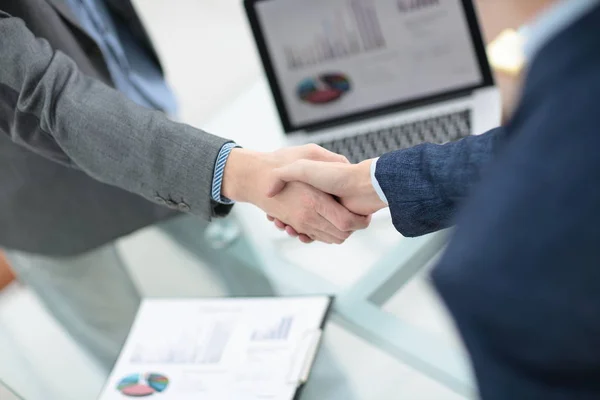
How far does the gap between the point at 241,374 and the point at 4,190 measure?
0.63m

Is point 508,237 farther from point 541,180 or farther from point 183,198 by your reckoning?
point 183,198

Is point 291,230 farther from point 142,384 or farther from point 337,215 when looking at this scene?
point 142,384

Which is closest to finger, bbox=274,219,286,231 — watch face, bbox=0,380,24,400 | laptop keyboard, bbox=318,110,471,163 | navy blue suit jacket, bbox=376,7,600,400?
laptop keyboard, bbox=318,110,471,163

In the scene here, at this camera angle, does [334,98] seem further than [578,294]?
Yes

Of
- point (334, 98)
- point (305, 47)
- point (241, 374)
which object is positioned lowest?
point (241, 374)

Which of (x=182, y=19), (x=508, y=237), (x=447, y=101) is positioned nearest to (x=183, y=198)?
(x=447, y=101)

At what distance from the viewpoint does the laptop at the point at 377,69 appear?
4.75ft

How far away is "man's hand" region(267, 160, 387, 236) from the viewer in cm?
118

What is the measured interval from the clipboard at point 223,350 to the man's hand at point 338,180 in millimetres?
155

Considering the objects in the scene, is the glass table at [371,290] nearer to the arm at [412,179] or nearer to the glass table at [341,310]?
the glass table at [341,310]

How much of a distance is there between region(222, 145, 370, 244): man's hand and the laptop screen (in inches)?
11.8

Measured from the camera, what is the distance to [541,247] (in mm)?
564

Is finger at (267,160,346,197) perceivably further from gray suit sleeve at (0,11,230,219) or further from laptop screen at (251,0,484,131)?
laptop screen at (251,0,484,131)

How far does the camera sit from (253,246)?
4.58 feet
